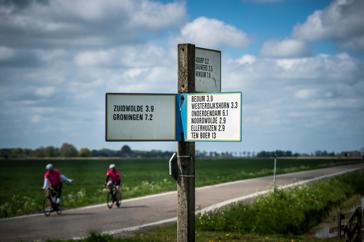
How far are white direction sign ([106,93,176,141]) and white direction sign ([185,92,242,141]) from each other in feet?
0.79

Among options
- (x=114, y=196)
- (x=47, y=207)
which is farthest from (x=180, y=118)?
(x=114, y=196)

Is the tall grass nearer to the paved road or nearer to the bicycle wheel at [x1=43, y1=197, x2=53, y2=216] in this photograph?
the paved road

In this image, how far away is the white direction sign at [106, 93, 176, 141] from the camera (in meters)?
7.54

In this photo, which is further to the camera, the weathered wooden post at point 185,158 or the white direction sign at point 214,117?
the weathered wooden post at point 185,158

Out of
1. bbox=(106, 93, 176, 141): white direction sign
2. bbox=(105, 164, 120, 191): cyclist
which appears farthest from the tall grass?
bbox=(106, 93, 176, 141): white direction sign

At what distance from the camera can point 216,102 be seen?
736cm

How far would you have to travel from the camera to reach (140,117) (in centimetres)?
760

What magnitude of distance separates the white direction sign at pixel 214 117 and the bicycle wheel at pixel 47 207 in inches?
533

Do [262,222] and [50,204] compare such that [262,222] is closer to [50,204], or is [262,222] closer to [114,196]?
[50,204]

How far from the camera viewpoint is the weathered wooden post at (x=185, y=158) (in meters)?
7.49

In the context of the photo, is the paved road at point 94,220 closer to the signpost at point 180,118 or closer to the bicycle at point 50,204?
the bicycle at point 50,204

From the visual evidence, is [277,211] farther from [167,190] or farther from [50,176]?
[167,190]

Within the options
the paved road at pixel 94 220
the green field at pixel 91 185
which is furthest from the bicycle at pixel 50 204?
the green field at pixel 91 185

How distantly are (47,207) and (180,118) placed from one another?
537 inches
